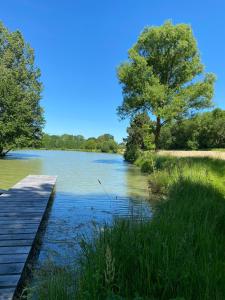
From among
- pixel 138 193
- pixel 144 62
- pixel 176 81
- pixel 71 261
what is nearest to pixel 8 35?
pixel 144 62

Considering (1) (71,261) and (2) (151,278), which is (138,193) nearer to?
(1) (71,261)

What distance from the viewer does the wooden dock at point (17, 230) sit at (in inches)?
146

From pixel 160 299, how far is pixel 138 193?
9.88 m

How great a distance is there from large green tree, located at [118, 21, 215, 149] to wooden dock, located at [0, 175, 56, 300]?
68.7ft

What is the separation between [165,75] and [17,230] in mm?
28205

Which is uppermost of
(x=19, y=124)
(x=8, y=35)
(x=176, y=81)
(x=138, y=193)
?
(x=8, y=35)

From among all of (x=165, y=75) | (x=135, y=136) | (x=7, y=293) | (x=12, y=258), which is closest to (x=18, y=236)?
(x=12, y=258)

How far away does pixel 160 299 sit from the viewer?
2.81m

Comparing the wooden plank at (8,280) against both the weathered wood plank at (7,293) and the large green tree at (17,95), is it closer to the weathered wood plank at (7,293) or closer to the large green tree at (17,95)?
the weathered wood plank at (7,293)

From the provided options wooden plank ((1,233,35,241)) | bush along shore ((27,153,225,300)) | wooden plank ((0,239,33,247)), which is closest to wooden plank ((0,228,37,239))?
wooden plank ((1,233,35,241))

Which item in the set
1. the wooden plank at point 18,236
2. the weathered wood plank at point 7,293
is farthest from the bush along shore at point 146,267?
the wooden plank at point 18,236

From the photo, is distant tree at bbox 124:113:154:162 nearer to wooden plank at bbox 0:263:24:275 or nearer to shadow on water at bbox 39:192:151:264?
shadow on water at bbox 39:192:151:264

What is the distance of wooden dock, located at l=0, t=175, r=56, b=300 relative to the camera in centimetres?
370

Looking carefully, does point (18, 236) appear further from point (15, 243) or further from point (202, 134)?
point (202, 134)
